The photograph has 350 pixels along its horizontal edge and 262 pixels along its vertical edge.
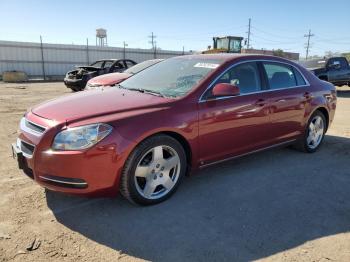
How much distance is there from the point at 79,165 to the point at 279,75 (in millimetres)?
3258

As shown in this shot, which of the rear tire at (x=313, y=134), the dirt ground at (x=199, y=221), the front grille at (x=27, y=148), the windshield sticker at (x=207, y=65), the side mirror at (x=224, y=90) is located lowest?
the dirt ground at (x=199, y=221)

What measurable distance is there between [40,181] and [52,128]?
521 mm

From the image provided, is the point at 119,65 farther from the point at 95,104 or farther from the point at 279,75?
the point at 95,104

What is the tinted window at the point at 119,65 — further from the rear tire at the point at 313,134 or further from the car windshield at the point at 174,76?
the rear tire at the point at 313,134

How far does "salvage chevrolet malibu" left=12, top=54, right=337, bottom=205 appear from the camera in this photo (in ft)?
10.3

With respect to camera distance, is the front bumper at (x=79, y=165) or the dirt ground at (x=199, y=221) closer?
the dirt ground at (x=199, y=221)

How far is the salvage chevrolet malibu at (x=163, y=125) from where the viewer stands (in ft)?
10.3

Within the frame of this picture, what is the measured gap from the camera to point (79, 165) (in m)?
3.07

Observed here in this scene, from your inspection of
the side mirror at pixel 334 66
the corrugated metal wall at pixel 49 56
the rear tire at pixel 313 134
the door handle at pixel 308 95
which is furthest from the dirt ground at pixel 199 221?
the corrugated metal wall at pixel 49 56

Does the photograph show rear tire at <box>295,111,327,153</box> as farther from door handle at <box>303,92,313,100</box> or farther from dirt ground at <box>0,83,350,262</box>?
dirt ground at <box>0,83,350,262</box>

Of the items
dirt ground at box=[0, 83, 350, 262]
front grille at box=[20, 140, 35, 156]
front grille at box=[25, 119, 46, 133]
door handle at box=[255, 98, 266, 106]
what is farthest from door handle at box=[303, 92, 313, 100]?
front grille at box=[20, 140, 35, 156]

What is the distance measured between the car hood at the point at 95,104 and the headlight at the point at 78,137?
0.16 meters

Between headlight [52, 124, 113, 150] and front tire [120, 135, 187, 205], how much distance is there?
39 cm

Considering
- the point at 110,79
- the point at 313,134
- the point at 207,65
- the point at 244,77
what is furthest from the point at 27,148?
the point at 110,79
